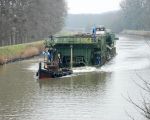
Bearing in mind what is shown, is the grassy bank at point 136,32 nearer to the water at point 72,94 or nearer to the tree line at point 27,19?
the tree line at point 27,19

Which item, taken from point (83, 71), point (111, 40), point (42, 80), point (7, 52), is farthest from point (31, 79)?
point (111, 40)

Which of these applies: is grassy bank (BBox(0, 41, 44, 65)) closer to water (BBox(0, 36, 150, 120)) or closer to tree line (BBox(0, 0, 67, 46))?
tree line (BBox(0, 0, 67, 46))

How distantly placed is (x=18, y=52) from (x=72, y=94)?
36589mm

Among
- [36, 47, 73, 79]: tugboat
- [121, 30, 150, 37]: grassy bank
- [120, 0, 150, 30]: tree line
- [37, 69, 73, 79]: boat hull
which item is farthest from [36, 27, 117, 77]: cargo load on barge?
[120, 0, 150, 30]: tree line

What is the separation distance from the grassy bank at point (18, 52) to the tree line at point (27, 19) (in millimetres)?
5541

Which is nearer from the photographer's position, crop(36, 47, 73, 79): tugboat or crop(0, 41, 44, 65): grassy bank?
crop(36, 47, 73, 79): tugboat

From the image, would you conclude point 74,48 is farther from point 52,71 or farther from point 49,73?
point 49,73

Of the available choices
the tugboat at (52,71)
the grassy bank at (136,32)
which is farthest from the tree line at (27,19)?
the grassy bank at (136,32)

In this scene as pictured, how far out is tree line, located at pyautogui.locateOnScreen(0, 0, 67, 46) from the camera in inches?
3327

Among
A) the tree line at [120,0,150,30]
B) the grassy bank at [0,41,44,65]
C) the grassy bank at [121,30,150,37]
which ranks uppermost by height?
the tree line at [120,0,150,30]

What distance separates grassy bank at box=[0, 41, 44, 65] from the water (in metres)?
9.24

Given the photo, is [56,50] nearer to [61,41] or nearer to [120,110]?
[61,41]

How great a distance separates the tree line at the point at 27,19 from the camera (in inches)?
3327

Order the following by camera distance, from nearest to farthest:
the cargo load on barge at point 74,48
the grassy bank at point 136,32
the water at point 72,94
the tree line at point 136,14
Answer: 1. the water at point 72,94
2. the cargo load on barge at point 74,48
3. the grassy bank at point 136,32
4. the tree line at point 136,14
